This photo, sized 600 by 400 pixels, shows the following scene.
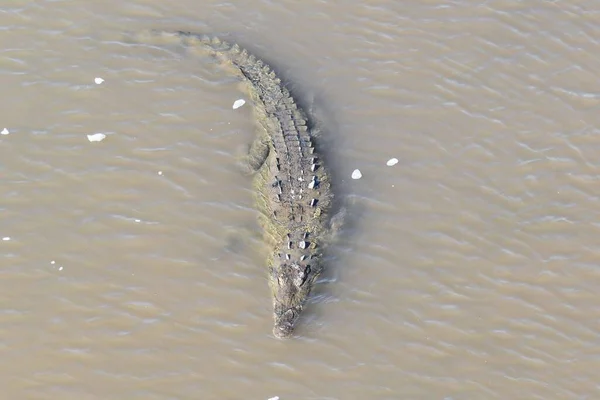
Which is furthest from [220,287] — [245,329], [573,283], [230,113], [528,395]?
[573,283]

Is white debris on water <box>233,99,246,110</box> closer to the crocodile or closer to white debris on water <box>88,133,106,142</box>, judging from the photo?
the crocodile

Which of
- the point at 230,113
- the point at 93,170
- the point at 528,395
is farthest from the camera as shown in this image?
the point at 230,113

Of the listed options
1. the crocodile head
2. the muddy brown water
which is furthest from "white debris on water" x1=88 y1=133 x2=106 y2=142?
the crocodile head

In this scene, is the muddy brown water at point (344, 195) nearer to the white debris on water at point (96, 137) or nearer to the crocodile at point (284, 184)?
the white debris on water at point (96, 137)

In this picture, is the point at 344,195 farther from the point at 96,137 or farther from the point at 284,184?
the point at 96,137

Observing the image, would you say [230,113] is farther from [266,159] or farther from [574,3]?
[574,3]

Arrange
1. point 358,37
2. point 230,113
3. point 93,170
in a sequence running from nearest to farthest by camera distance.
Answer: point 93,170, point 230,113, point 358,37

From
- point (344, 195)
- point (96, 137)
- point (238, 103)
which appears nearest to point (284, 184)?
point (344, 195)
